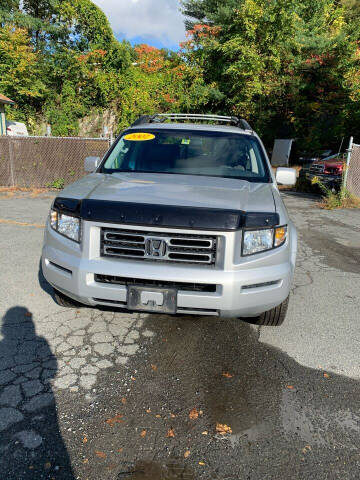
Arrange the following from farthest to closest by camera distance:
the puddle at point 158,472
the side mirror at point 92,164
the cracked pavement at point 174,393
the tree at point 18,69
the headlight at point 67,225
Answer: the tree at point 18,69 → the side mirror at point 92,164 → the headlight at point 67,225 → the cracked pavement at point 174,393 → the puddle at point 158,472

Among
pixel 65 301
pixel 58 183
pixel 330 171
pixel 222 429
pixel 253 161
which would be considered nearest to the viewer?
pixel 222 429

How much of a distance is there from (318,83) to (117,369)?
23.2 m

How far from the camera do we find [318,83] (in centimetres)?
2178

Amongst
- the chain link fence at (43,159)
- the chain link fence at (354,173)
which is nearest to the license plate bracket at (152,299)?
the chain link fence at (354,173)

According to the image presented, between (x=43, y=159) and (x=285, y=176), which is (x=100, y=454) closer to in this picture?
(x=285, y=176)

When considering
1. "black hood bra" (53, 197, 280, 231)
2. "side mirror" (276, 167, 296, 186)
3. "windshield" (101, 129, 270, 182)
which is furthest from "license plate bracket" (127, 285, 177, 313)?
"side mirror" (276, 167, 296, 186)

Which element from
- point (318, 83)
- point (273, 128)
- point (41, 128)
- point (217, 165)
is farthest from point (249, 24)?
point (217, 165)

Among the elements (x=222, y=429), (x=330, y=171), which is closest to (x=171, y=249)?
(x=222, y=429)

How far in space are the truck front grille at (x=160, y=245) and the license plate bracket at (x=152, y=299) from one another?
227 mm

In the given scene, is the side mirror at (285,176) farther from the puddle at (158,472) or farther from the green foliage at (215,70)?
the green foliage at (215,70)

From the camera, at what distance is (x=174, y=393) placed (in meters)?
2.50

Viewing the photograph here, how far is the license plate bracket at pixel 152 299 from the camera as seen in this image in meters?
2.59

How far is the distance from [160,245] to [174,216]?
243mm

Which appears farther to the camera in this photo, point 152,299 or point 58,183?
point 58,183
